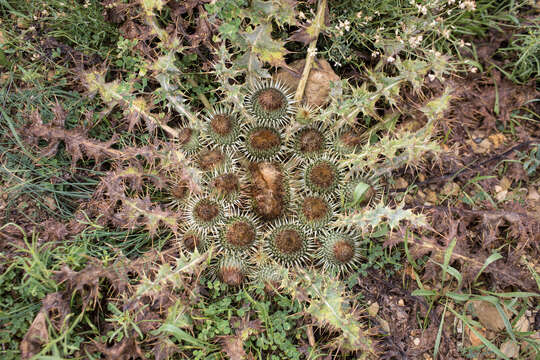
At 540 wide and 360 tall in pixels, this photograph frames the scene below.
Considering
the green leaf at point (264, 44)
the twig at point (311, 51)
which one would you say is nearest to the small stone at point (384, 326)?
the twig at point (311, 51)

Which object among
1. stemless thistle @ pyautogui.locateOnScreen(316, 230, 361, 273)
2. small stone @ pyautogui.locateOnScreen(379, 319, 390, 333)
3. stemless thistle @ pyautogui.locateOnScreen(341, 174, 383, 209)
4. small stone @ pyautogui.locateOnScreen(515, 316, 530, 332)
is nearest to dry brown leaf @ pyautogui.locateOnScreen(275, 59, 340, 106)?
stemless thistle @ pyautogui.locateOnScreen(341, 174, 383, 209)

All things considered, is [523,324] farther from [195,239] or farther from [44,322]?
[44,322]

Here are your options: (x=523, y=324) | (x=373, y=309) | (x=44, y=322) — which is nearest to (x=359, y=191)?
(x=373, y=309)

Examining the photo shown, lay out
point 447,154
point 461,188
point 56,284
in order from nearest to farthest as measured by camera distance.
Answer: point 56,284 → point 447,154 → point 461,188

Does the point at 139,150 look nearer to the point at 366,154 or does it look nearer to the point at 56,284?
the point at 56,284

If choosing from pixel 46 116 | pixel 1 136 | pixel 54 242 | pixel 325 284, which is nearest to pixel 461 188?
pixel 325 284

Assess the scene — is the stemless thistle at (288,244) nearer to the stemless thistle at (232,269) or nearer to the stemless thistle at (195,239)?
the stemless thistle at (232,269)
